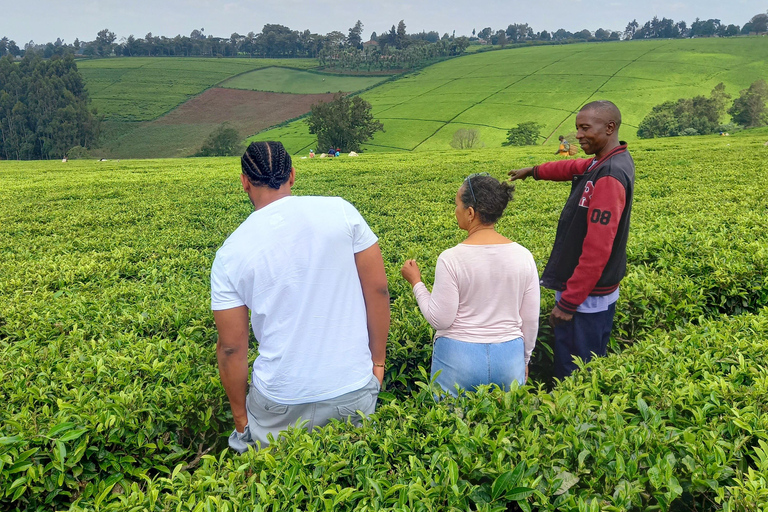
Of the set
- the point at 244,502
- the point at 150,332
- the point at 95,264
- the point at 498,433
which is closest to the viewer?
Result: the point at 244,502

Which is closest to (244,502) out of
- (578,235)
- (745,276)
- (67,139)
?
(578,235)

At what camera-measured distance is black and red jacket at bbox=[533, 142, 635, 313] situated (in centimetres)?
375

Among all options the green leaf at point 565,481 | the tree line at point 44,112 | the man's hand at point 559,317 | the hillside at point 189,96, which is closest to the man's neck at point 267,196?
the green leaf at point 565,481

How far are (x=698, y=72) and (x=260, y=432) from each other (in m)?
98.7

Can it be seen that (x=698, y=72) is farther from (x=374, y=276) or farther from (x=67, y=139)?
(x=67, y=139)

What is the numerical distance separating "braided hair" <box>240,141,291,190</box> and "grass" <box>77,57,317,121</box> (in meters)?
97.8

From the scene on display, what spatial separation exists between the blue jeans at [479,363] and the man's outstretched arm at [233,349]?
1261 millimetres

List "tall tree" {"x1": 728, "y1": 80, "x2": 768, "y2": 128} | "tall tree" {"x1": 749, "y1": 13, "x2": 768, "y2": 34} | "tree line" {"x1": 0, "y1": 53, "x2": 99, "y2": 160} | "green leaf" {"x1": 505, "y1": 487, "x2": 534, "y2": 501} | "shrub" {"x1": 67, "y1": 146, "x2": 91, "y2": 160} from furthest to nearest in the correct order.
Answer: "tall tree" {"x1": 749, "y1": 13, "x2": 768, "y2": 34}
"tree line" {"x1": 0, "y1": 53, "x2": 99, "y2": 160}
"shrub" {"x1": 67, "y1": 146, "x2": 91, "y2": 160}
"tall tree" {"x1": 728, "y1": 80, "x2": 768, "y2": 128}
"green leaf" {"x1": 505, "y1": 487, "x2": 534, "y2": 501}

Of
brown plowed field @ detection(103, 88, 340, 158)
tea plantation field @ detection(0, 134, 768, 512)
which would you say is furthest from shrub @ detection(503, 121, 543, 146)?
tea plantation field @ detection(0, 134, 768, 512)

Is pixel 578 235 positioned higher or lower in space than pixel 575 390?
higher

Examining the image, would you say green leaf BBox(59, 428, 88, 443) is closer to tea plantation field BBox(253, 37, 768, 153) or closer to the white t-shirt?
the white t-shirt

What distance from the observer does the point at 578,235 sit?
13.3 ft

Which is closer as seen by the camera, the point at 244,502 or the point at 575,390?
the point at 244,502

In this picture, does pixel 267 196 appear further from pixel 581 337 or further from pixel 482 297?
pixel 581 337
